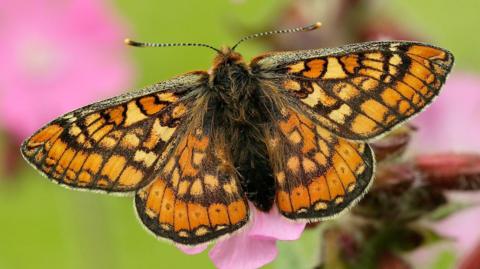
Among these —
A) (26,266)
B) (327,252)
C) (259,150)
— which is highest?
(259,150)

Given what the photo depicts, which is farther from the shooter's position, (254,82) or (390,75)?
(254,82)

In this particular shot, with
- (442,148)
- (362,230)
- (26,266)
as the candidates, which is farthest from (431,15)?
(362,230)

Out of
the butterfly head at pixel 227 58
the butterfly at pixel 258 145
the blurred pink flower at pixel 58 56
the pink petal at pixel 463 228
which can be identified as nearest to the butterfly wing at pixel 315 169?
the butterfly at pixel 258 145

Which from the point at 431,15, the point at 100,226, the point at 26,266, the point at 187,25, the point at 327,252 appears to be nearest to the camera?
the point at 327,252

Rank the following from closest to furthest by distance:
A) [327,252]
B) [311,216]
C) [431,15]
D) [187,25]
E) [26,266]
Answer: [311,216] < [327,252] < [26,266] < [431,15] < [187,25]

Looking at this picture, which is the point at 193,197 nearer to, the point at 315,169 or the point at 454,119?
the point at 315,169

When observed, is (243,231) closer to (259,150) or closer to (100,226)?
(259,150)

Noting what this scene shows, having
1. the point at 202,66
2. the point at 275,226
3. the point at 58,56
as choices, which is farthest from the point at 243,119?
the point at 202,66

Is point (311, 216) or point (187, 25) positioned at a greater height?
point (187, 25)
